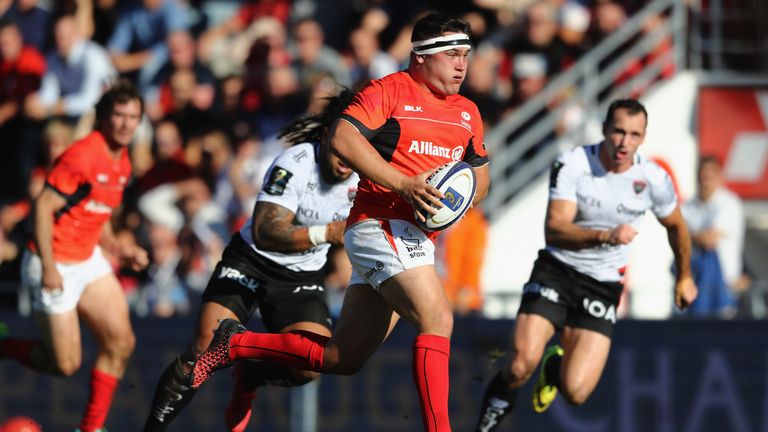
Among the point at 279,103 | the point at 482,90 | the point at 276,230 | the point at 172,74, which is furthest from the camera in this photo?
the point at 172,74

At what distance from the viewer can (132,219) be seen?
1438 cm

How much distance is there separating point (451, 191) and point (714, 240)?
5.96 meters

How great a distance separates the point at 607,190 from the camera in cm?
1016

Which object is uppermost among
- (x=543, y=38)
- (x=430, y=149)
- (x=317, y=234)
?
(x=543, y=38)

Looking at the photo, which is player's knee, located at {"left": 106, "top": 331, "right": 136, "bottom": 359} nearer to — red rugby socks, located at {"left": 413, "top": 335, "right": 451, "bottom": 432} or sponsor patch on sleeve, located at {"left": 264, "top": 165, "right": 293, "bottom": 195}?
sponsor patch on sleeve, located at {"left": 264, "top": 165, "right": 293, "bottom": 195}

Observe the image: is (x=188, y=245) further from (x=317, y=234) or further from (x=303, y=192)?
(x=317, y=234)

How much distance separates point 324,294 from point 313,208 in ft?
2.42

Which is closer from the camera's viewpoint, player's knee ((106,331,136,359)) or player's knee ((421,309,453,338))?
player's knee ((421,309,453,338))

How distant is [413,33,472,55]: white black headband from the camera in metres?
8.06

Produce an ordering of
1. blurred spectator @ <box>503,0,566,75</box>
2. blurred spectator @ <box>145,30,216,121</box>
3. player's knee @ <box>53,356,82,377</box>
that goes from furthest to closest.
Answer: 1. blurred spectator @ <box>145,30,216,121</box>
2. blurred spectator @ <box>503,0,566,75</box>
3. player's knee @ <box>53,356,82,377</box>

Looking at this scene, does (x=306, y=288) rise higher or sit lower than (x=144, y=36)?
lower

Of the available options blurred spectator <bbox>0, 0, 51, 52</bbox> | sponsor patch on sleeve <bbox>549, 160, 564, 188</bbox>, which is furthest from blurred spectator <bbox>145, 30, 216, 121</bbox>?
sponsor patch on sleeve <bbox>549, 160, 564, 188</bbox>

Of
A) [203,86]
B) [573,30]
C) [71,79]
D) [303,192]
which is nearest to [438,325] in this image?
[303,192]

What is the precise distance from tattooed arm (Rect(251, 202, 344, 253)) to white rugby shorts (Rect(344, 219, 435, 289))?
1.08 m
